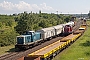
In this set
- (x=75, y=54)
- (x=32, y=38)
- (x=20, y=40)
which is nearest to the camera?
(x=75, y=54)

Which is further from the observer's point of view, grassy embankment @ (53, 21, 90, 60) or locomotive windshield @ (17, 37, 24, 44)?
locomotive windshield @ (17, 37, 24, 44)

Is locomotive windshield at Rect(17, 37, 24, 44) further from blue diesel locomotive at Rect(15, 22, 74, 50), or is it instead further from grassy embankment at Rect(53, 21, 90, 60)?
grassy embankment at Rect(53, 21, 90, 60)

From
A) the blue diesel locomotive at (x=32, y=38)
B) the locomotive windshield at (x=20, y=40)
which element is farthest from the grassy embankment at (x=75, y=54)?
the locomotive windshield at (x=20, y=40)

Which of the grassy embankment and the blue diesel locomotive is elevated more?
the blue diesel locomotive

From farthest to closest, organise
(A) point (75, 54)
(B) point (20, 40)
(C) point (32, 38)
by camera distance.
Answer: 1. (C) point (32, 38)
2. (B) point (20, 40)
3. (A) point (75, 54)

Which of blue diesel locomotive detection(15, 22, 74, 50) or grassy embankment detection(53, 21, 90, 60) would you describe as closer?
grassy embankment detection(53, 21, 90, 60)

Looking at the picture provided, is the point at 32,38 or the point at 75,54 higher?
the point at 32,38

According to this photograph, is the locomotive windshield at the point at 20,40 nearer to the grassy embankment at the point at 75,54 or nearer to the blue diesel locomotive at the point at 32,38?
the blue diesel locomotive at the point at 32,38

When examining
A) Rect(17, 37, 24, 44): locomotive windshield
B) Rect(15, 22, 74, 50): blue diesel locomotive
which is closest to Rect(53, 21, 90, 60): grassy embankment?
Rect(15, 22, 74, 50): blue diesel locomotive

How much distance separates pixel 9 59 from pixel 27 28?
27.9m

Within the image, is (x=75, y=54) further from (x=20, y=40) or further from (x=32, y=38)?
(x=20, y=40)

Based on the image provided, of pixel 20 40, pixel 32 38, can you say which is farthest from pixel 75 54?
pixel 20 40

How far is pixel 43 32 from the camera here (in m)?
46.4

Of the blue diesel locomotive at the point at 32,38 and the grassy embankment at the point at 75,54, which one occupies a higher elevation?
the blue diesel locomotive at the point at 32,38
